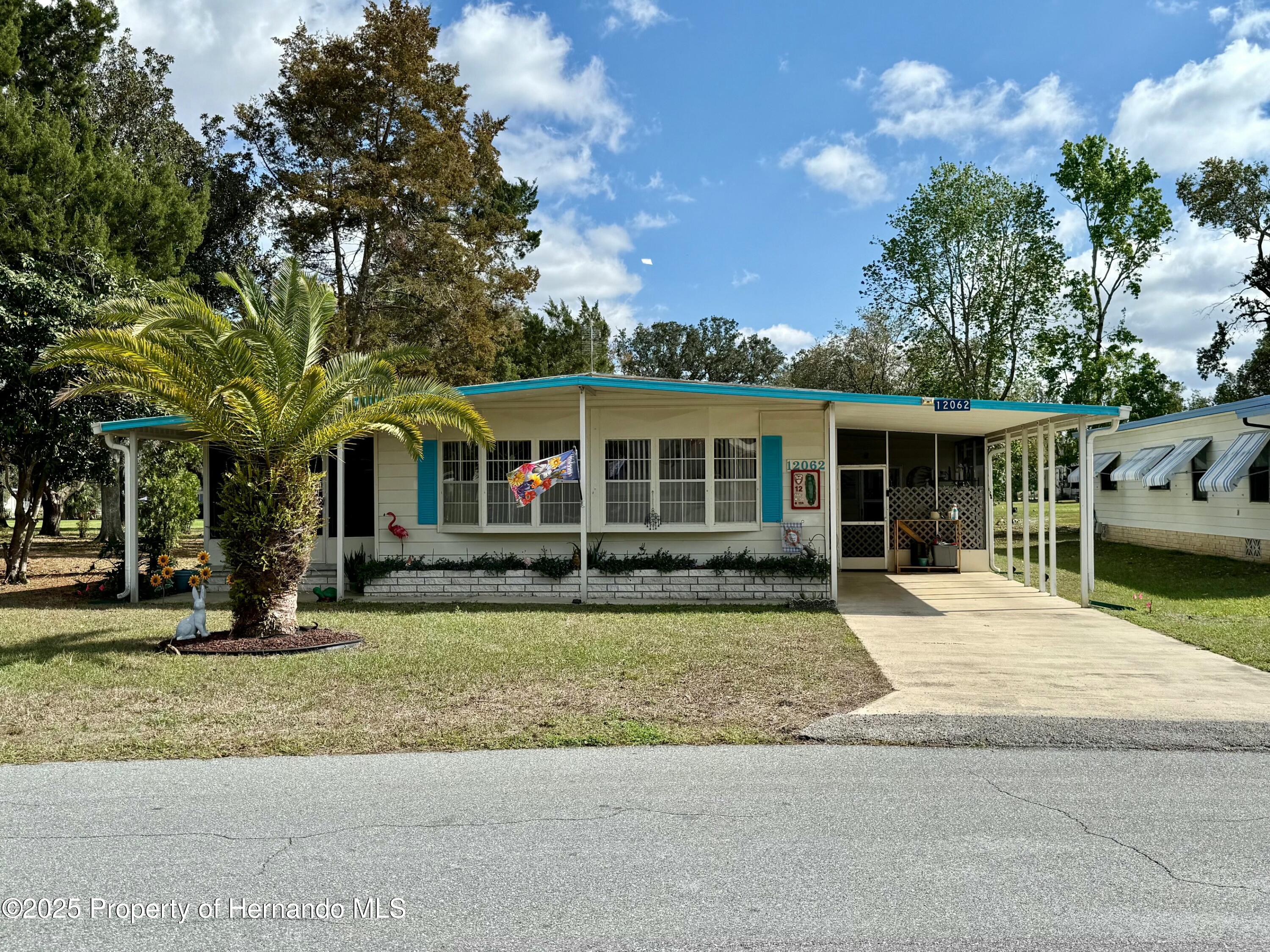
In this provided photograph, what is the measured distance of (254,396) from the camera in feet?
28.8

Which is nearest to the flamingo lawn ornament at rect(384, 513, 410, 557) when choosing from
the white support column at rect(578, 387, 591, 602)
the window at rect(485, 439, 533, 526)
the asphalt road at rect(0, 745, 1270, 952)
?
the window at rect(485, 439, 533, 526)

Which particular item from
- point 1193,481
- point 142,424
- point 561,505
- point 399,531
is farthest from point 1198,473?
point 142,424

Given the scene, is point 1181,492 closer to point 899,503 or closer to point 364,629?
Answer: point 899,503

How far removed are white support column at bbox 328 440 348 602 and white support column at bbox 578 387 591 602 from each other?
10.3ft

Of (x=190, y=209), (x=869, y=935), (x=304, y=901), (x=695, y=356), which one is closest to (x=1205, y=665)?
(x=869, y=935)

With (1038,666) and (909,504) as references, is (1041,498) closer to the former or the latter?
(909,504)

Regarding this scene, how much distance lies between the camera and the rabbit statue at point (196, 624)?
30.0ft

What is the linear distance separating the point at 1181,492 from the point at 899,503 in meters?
7.14

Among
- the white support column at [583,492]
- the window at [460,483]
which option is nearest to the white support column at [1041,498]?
the white support column at [583,492]

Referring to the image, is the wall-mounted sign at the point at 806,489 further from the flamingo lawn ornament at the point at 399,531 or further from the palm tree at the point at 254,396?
the palm tree at the point at 254,396

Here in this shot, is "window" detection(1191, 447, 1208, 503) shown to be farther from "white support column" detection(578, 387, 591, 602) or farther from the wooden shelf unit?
"white support column" detection(578, 387, 591, 602)

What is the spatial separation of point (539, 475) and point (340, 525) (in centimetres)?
305

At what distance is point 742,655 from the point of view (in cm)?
873

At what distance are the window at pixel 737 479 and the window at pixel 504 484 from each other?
2.75 m
